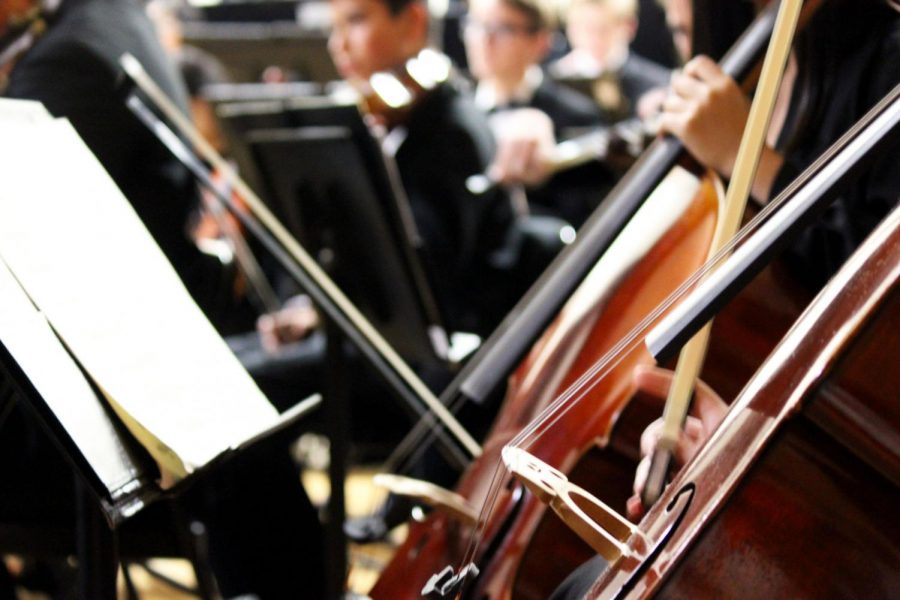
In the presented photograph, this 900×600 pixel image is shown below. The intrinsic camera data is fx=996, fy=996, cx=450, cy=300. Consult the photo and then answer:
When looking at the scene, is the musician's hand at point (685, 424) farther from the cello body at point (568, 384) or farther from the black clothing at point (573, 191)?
the black clothing at point (573, 191)

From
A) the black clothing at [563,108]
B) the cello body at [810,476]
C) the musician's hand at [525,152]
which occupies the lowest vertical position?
the black clothing at [563,108]

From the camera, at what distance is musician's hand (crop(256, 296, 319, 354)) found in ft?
6.11

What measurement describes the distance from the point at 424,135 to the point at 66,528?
109cm

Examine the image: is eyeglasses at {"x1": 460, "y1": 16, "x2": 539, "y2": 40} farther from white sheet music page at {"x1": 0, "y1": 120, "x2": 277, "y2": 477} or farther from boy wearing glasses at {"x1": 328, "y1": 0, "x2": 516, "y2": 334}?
white sheet music page at {"x1": 0, "y1": 120, "x2": 277, "y2": 477}

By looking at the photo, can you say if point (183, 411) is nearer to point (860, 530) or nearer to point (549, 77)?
point (860, 530)

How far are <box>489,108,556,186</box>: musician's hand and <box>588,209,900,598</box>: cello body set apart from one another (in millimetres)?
1610

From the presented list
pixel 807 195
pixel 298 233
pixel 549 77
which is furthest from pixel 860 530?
pixel 549 77

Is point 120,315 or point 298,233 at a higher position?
point 120,315

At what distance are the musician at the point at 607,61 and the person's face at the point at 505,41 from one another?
21cm

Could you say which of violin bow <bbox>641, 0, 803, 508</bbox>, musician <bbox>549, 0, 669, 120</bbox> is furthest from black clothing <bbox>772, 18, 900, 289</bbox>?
musician <bbox>549, 0, 669, 120</bbox>

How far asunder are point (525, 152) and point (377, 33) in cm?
47

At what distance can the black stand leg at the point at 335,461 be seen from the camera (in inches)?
50.0

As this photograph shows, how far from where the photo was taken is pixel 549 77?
114 inches

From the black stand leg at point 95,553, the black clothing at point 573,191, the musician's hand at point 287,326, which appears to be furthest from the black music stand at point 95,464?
the black clothing at point 573,191
